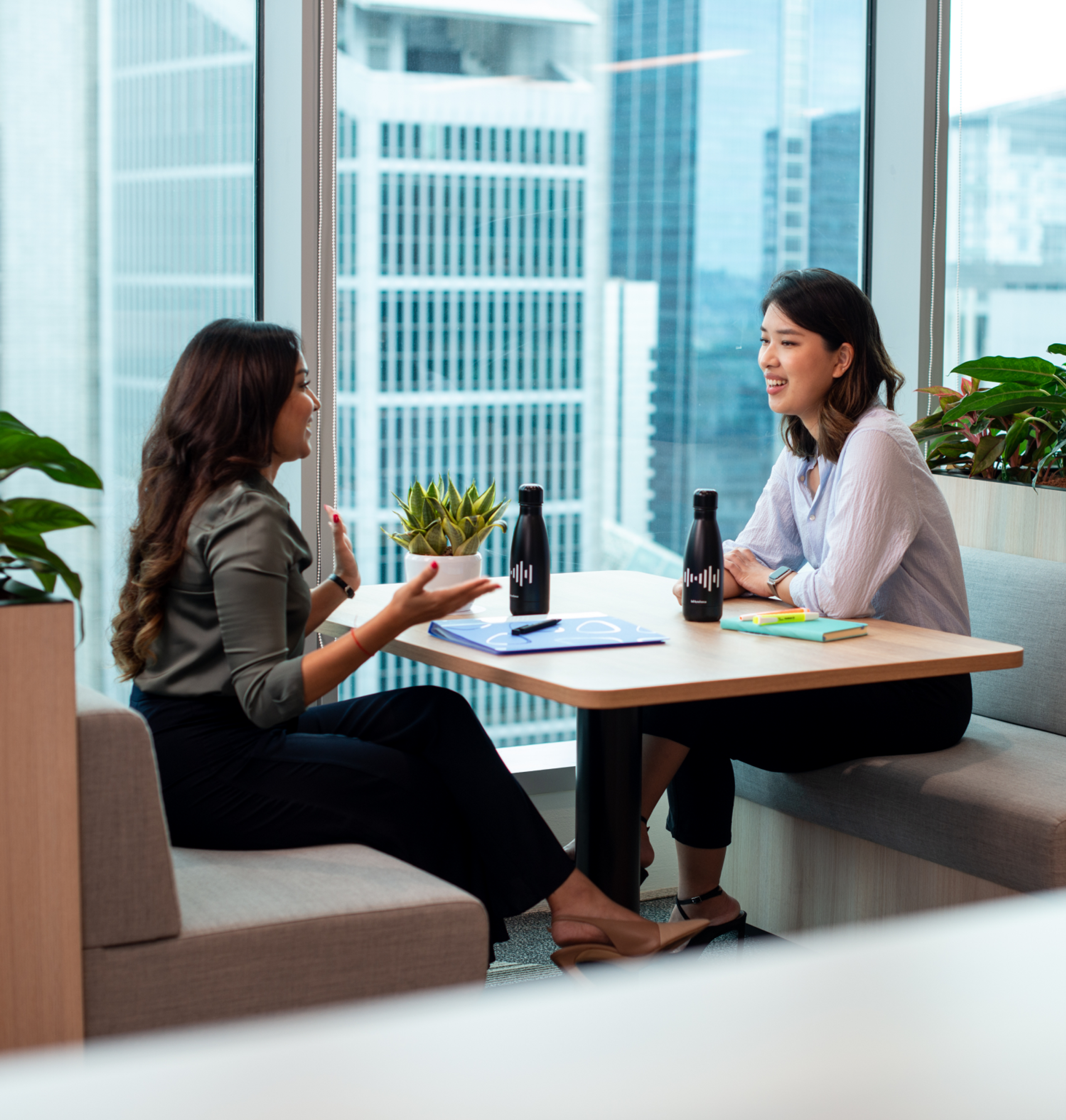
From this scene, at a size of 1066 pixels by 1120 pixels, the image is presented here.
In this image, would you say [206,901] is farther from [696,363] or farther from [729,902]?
[696,363]

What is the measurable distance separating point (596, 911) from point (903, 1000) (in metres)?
1.79

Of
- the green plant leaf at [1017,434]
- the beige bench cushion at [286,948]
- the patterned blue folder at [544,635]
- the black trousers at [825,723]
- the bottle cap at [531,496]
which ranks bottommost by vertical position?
the beige bench cushion at [286,948]

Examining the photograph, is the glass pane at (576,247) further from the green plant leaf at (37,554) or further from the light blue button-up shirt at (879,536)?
the green plant leaf at (37,554)

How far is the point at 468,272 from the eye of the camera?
299cm

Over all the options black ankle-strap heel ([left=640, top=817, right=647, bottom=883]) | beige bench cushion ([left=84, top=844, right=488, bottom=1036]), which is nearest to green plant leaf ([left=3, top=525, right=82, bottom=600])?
beige bench cushion ([left=84, top=844, right=488, bottom=1036])

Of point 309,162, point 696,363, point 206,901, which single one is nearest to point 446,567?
point 206,901

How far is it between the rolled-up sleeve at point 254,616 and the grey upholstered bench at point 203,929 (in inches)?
9.1

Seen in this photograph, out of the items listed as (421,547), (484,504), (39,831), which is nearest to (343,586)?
(421,547)

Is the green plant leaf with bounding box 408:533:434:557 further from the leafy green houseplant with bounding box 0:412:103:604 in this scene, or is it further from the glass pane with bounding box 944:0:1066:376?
the glass pane with bounding box 944:0:1066:376

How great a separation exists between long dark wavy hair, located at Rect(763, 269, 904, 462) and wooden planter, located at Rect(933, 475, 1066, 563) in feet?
1.26

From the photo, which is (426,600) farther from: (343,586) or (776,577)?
(776,577)

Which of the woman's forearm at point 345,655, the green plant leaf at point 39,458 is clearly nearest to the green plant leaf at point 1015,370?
the woman's forearm at point 345,655

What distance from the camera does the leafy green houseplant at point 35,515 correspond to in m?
1.53

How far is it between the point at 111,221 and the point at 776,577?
60.4 inches
